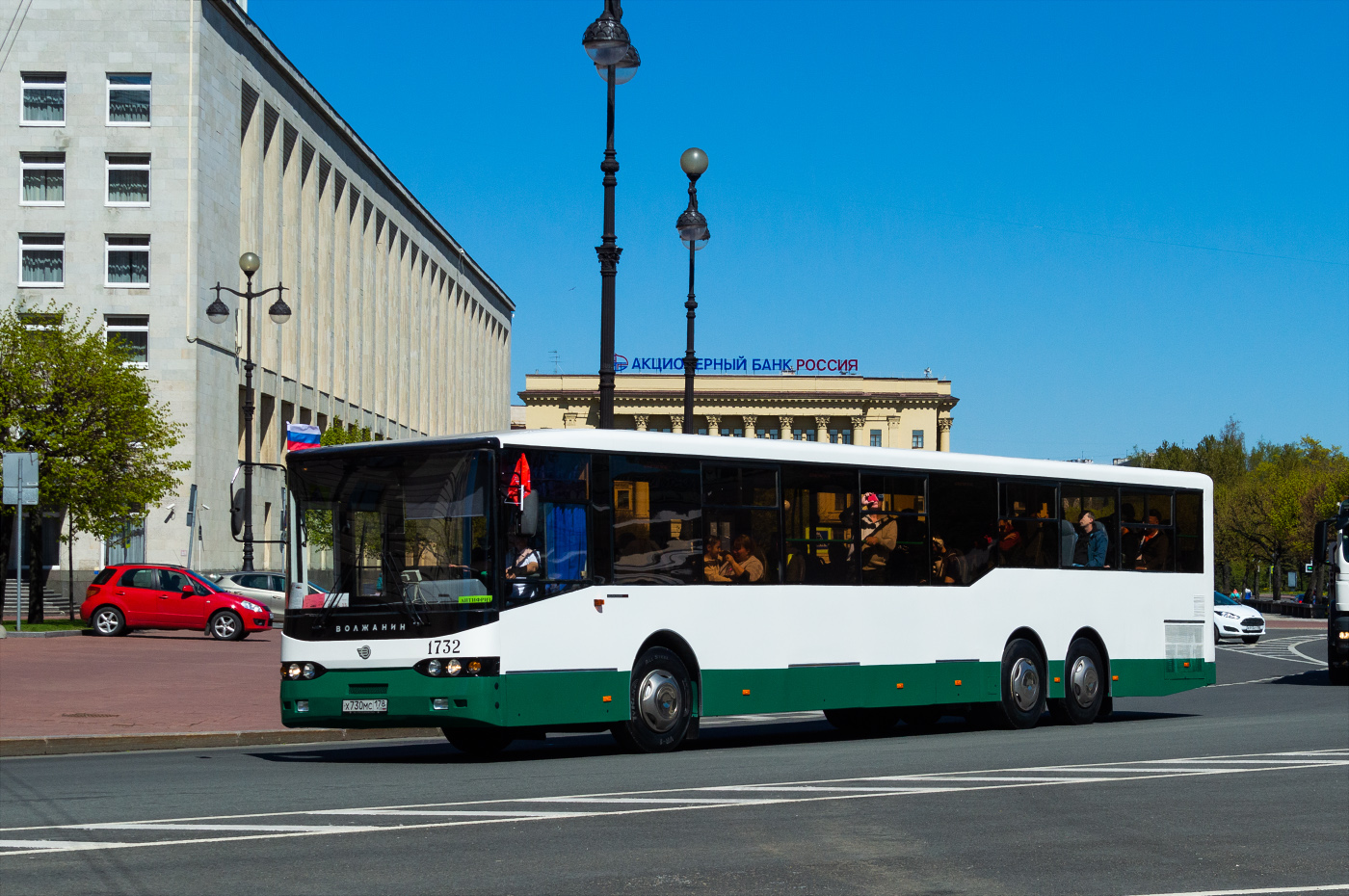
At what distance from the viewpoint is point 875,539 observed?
53.9 feet

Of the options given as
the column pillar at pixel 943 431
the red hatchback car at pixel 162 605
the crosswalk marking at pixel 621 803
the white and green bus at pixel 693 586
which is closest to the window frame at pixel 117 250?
the red hatchback car at pixel 162 605

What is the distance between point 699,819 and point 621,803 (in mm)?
907

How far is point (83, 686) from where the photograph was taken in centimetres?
2127

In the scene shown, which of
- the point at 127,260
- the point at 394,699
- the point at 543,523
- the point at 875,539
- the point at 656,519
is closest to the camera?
the point at 394,699

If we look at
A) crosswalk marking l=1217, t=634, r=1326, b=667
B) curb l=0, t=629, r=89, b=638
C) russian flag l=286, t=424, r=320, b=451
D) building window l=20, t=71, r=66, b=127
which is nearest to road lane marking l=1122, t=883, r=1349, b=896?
russian flag l=286, t=424, r=320, b=451

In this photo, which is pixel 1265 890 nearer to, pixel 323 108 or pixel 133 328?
pixel 133 328

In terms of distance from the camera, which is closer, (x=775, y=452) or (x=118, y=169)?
(x=775, y=452)

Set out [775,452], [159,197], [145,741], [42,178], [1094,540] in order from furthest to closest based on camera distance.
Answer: [42,178]
[159,197]
[1094,540]
[775,452]
[145,741]

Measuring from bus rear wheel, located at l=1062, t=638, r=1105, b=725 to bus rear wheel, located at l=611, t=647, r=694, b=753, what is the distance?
5683 millimetres

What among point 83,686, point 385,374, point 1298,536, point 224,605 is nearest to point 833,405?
point 1298,536

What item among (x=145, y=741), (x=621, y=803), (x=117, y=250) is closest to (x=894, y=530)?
(x=621, y=803)

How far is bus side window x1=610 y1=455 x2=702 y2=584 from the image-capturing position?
14.2 m

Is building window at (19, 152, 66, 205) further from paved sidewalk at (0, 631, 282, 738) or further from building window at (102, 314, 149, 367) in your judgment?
paved sidewalk at (0, 631, 282, 738)

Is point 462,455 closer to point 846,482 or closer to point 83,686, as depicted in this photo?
point 846,482
